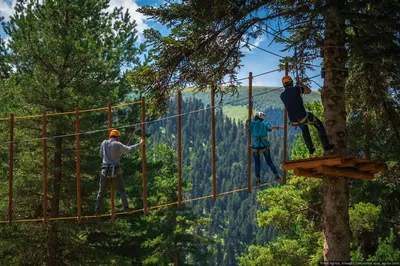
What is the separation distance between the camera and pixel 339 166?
332 inches

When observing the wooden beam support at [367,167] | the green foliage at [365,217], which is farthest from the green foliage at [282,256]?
the wooden beam support at [367,167]

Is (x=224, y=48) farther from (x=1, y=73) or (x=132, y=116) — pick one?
(x=1, y=73)

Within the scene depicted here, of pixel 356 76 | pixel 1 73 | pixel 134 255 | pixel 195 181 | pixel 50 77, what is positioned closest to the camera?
pixel 356 76

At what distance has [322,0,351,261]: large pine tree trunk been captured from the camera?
337 inches

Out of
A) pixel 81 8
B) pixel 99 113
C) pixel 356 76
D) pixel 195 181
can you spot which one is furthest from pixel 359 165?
pixel 195 181

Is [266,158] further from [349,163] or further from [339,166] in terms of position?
[349,163]

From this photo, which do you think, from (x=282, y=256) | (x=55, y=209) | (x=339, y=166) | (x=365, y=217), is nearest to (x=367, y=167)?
(x=339, y=166)

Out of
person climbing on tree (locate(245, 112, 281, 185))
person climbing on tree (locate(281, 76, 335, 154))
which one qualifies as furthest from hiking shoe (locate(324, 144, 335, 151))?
person climbing on tree (locate(245, 112, 281, 185))

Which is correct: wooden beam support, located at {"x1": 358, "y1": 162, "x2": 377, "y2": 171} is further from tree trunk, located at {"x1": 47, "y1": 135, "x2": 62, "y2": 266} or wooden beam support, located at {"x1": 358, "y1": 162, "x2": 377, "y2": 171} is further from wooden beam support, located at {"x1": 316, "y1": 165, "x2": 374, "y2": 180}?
tree trunk, located at {"x1": 47, "y1": 135, "x2": 62, "y2": 266}

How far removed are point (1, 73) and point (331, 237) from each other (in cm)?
1455

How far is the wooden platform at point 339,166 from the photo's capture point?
7969mm

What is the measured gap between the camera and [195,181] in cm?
19025

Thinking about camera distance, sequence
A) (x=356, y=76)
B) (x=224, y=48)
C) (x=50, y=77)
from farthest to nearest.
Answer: (x=50, y=77) → (x=356, y=76) → (x=224, y=48)

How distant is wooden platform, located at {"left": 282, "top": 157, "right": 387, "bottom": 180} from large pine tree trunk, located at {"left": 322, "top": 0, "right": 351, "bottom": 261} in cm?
31
